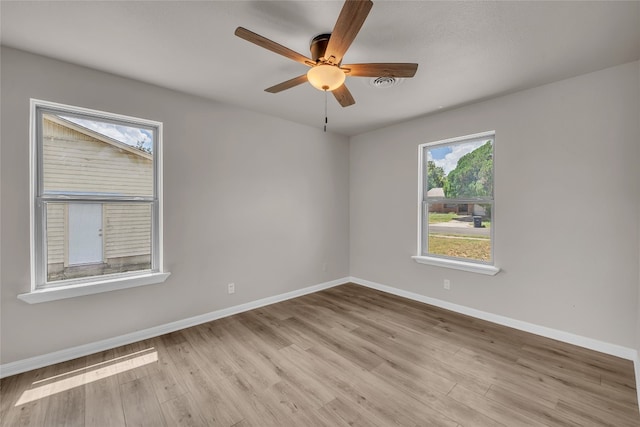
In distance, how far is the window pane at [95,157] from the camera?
2.34 m

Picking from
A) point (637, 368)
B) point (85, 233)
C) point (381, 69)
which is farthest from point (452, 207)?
point (85, 233)

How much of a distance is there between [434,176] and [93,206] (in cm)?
395

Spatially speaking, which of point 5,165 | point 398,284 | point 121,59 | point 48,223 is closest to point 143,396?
point 48,223

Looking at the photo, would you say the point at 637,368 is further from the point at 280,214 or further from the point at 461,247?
the point at 280,214

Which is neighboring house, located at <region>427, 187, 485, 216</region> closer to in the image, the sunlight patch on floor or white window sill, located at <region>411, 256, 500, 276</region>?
white window sill, located at <region>411, 256, 500, 276</region>

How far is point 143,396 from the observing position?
1916 millimetres

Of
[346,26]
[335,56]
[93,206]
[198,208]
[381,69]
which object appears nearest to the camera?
[346,26]

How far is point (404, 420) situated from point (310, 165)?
330cm

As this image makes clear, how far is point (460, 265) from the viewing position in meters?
3.34

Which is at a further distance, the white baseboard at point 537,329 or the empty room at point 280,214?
the white baseboard at point 537,329

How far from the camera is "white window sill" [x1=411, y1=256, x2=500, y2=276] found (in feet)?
10.1

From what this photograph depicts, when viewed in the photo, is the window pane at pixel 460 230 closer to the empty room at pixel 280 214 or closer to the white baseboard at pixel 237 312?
the empty room at pixel 280 214

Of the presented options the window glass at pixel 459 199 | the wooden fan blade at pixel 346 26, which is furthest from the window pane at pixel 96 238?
the window glass at pixel 459 199

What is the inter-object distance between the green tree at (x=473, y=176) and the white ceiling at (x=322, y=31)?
74cm
